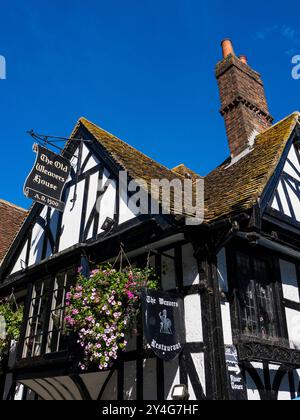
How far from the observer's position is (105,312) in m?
6.53

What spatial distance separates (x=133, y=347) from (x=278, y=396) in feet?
7.66

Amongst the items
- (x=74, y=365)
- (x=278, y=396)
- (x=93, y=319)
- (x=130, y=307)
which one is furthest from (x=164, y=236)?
(x=278, y=396)

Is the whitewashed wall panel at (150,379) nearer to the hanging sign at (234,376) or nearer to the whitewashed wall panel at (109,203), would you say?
the hanging sign at (234,376)

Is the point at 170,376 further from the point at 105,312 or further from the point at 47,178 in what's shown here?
the point at 47,178

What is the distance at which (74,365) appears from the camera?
7.18 meters

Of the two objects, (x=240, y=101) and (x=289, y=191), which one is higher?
(x=240, y=101)

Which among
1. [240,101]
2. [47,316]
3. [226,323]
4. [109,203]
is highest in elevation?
[240,101]

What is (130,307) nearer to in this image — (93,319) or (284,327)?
(93,319)

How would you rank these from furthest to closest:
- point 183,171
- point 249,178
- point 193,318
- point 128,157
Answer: point 183,171
point 128,157
point 249,178
point 193,318

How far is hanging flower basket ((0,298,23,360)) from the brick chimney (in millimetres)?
6163

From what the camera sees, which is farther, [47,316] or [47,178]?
[47,178]

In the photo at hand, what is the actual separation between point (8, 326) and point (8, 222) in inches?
228

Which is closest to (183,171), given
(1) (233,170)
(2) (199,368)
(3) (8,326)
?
(1) (233,170)

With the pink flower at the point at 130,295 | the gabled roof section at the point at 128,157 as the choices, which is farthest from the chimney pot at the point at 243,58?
the pink flower at the point at 130,295
